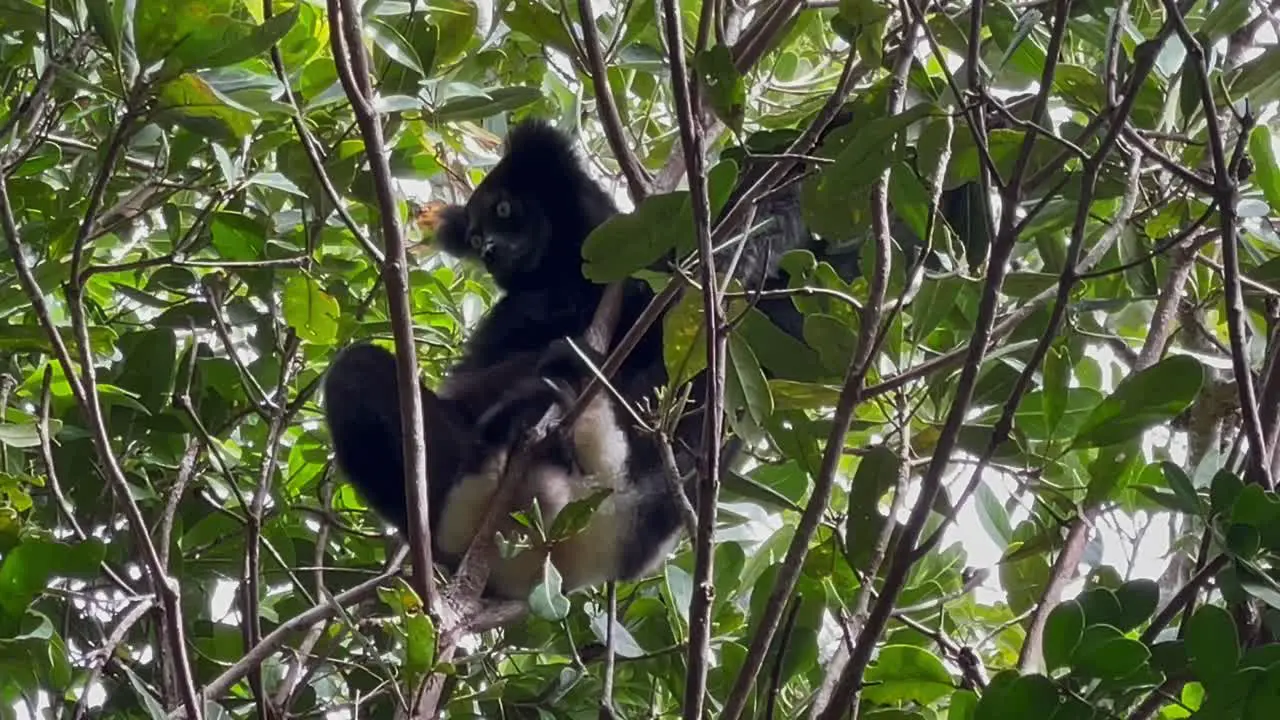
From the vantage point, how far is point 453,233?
5434 millimetres

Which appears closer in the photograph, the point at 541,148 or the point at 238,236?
the point at 238,236

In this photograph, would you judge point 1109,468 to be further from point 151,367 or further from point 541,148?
point 541,148

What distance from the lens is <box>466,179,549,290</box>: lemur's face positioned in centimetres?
529

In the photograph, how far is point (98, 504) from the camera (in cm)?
371

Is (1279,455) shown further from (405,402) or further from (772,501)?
(405,402)

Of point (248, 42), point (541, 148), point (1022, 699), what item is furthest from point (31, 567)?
point (541, 148)

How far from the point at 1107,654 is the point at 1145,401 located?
52 centimetres

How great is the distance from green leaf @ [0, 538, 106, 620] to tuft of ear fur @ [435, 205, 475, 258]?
9.16 ft

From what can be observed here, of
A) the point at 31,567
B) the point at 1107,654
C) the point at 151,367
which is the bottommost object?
the point at 31,567

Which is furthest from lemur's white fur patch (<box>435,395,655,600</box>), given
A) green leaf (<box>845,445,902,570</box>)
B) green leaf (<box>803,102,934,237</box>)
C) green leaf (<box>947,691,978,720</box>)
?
green leaf (<box>947,691,978,720</box>)

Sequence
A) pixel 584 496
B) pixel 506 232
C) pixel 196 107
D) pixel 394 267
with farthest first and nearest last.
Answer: pixel 506 232, pixel 584 496, pixel 196 107, pixel 394 267

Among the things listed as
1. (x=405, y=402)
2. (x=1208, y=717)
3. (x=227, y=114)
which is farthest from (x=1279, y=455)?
(x=227, y=114)

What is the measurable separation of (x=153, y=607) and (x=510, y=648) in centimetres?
92

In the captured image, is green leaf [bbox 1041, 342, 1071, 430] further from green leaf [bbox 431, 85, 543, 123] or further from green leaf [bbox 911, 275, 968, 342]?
green leaf [bbox 431, 85, 543, 123]
